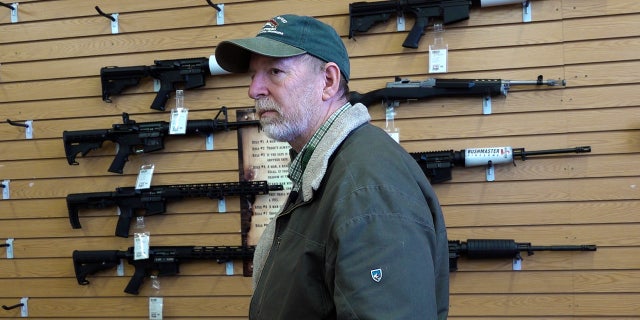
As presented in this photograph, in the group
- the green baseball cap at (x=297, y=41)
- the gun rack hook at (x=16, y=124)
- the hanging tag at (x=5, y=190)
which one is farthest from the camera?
the hanging tag at (x=5, y=190)

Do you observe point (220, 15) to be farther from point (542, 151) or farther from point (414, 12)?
point (542, 151)

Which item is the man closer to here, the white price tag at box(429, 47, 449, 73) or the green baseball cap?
the green baseball cap

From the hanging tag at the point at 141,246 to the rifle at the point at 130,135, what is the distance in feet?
1.48

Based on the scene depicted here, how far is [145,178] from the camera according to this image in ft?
12.2

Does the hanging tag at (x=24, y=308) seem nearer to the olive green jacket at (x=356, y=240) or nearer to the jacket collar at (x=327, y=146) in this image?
the olive green jacket at (x=356, y=240)

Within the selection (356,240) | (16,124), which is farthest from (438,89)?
(16,124)

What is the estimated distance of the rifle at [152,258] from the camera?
3582mm

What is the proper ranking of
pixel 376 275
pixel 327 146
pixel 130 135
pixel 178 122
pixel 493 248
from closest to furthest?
pixel 376 275 < pixel 327 146 < pixel 493 248 < pixel 178 122 < pixel 130 135

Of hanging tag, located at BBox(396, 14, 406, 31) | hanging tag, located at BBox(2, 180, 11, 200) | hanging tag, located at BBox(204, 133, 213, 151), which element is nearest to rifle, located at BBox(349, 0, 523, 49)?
hanging tag, located at BBox(396, 14, 406, 31)

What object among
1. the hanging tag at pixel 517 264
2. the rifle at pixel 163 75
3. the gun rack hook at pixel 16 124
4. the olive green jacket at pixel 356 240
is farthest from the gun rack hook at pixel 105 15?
the hanging tag at pixel 517 264

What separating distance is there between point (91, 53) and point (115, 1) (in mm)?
393

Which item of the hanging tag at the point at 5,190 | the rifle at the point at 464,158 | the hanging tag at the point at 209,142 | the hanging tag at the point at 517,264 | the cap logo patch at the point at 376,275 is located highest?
the hanging tag at the point at 209,142

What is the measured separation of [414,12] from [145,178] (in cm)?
200

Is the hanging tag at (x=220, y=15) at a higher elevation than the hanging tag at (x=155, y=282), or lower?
higher
